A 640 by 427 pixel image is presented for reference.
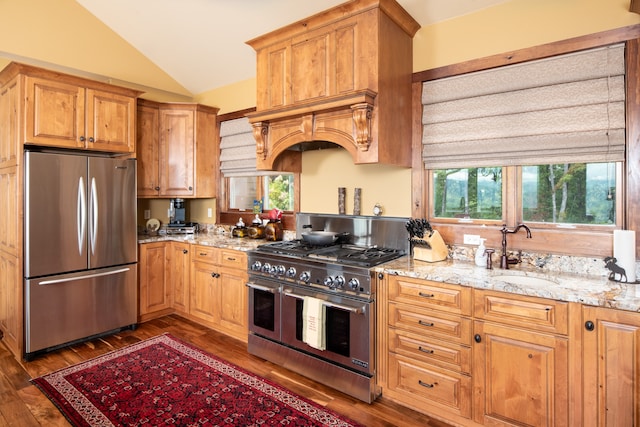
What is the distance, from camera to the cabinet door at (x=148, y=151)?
161 inches

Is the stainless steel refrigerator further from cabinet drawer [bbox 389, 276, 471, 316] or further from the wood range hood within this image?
cabinet drawer [bbox 389, 276, 471, 316]

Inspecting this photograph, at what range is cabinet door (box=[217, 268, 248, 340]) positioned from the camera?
11.2 feet

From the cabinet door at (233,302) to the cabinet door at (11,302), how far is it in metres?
1.63

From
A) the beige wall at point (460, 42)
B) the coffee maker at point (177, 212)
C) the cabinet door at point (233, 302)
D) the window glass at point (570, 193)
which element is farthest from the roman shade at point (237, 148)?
the window glass at point (570, 193)

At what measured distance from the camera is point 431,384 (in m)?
2.27

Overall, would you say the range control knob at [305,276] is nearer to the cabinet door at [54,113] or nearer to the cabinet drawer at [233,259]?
the cabinet drawer at [233,259]

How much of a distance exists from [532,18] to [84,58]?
4.25 meters

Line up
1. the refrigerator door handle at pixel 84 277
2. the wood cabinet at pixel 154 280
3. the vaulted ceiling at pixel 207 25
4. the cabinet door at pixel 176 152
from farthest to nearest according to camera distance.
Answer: the cabinet door at pixel 176 152
the wood cabinet at pixel 154 280
the refrigerator door handle at pixel 84 277
the vaulted ceiling at pixel 207 25

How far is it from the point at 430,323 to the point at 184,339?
2.42m

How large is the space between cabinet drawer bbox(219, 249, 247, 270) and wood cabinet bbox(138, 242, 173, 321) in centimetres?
94

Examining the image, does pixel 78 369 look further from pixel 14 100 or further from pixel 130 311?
pixel 14 100

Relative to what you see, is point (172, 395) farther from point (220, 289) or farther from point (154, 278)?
point (154, 278)

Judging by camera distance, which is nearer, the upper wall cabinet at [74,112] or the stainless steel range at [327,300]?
the stainless steel range at [327,300]

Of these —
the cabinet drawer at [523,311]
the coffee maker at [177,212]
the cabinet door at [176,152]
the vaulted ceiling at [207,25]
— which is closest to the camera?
the cabinet drawer at [523,311]
